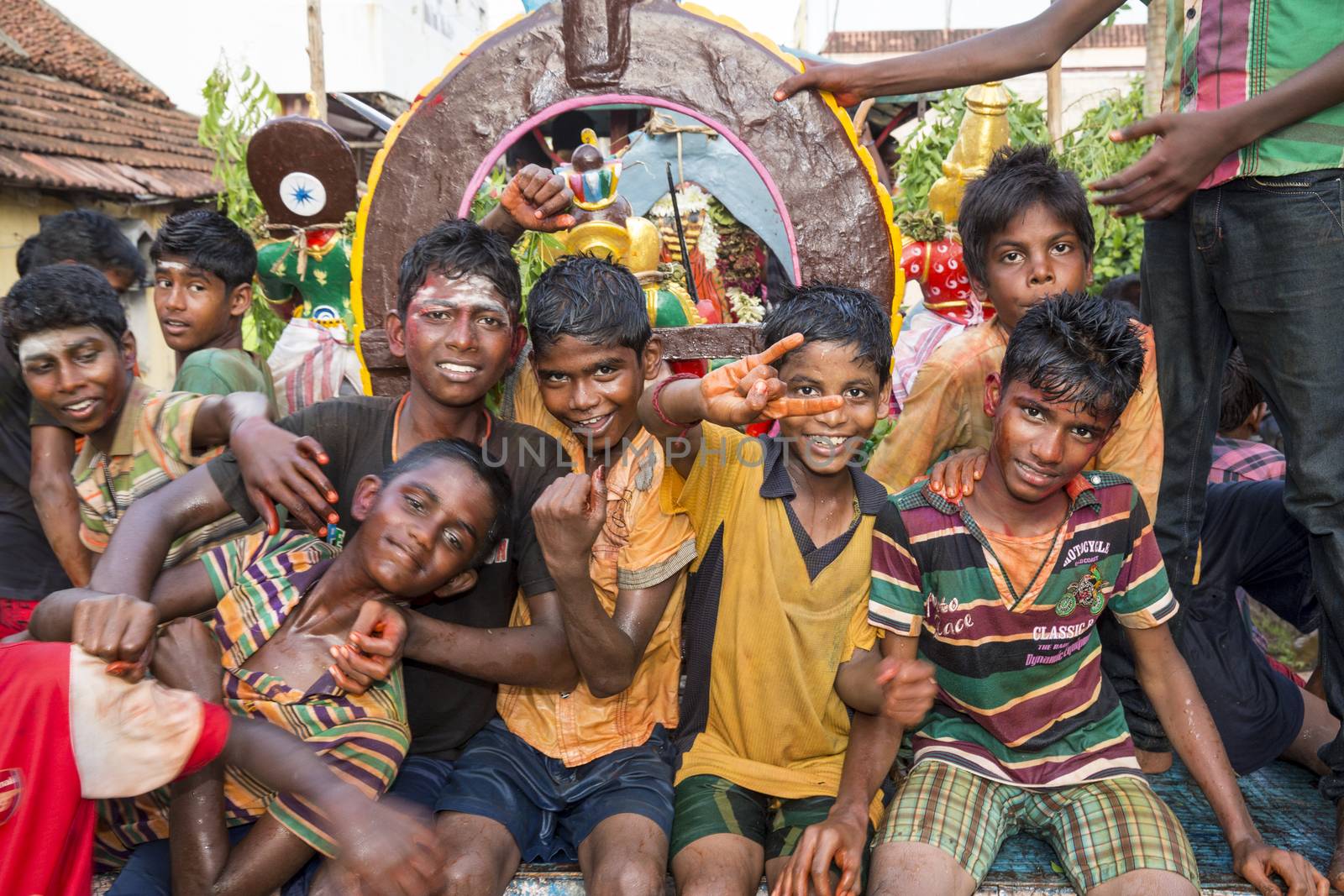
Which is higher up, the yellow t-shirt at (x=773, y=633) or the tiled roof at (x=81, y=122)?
the tiled roof at (x=81, y=122)

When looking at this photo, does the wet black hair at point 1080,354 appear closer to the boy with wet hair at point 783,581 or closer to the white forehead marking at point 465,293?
the boy with wet hair at point 783,581

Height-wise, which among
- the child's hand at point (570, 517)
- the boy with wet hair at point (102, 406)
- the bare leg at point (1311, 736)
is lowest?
the bare leg at point (1311, 736)

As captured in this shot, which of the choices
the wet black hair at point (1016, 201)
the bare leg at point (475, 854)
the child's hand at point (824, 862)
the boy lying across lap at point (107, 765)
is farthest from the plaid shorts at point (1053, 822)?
the wet black hair at point (1016, 201)

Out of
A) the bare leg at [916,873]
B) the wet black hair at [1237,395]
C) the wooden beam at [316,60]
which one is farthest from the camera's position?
the wooden beam at [316,60]

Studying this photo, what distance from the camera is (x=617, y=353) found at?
2416 millimetres

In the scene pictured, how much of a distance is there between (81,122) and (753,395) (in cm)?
1188

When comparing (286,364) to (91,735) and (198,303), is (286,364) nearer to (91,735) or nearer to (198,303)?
(198,303)

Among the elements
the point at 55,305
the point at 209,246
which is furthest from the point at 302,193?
the point at 55,305

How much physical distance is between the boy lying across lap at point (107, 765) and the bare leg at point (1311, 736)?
8.06ft

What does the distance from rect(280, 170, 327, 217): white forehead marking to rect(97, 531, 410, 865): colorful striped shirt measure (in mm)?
1613

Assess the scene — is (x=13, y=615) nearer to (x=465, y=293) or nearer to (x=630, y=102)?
(x=465, y=293)

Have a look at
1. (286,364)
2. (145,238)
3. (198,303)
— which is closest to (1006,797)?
(198,303)

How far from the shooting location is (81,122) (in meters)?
11.1

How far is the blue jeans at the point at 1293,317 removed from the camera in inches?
89.4
